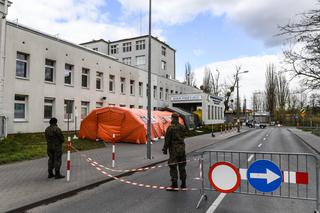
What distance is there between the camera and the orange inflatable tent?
1859 cm

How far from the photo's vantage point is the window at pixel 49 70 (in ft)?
75.5

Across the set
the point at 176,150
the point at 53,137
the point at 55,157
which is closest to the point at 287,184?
the point at 176,150

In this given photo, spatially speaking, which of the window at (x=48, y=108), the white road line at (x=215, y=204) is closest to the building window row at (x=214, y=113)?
the window at (x=48, y=108)

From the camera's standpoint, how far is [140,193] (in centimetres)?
667

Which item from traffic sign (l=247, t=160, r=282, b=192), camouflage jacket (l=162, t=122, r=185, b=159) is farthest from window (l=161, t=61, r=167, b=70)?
traffic sign (l=247, t=160, r=282, b=192)

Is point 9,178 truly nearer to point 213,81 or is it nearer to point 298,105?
point 213,81

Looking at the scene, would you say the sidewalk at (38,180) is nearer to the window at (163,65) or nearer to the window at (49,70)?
the window at (49,70)

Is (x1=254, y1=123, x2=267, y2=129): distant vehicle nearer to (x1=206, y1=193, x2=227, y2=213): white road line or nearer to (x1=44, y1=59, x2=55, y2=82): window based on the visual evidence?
(x1=44, y1=59, x2=55, y2=82): window

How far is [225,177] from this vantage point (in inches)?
226

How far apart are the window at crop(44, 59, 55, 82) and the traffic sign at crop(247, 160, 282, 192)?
2127cm

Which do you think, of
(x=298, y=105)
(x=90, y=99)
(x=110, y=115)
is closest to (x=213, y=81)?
(x=298, y=105)

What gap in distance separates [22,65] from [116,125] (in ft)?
29.5

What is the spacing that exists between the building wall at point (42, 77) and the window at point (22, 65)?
0.32 meters

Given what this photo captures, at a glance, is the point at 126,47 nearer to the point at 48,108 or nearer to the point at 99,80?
the point at 99,80
